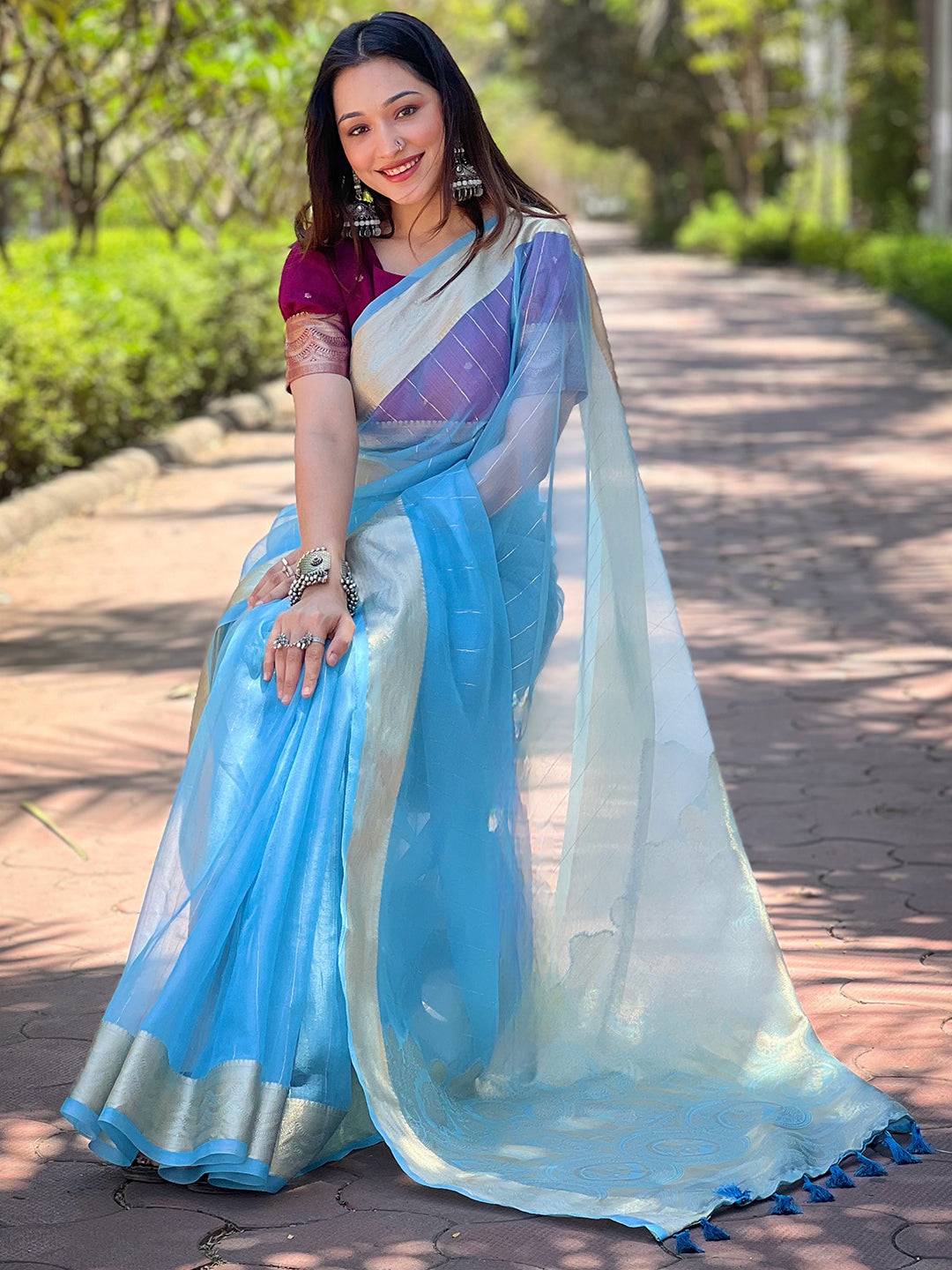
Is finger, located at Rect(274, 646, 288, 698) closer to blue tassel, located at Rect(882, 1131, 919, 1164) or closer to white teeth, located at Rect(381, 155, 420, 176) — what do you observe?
white teeth, located at Rect(381, 155, 420, 176)

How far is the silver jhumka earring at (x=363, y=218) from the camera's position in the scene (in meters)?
2.88

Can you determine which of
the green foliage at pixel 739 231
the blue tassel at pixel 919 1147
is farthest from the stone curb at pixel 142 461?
the green foliage at pixel 739 231

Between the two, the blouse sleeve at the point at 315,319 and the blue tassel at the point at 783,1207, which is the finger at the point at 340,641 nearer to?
the blouse sleeve at the point at 315,319

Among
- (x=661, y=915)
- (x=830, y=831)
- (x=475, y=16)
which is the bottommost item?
(x=830, y=831)

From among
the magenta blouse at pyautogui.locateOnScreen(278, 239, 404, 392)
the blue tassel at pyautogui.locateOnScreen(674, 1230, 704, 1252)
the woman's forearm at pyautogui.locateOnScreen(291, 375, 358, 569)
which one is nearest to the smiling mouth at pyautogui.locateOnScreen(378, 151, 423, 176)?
the magenta blouse at pyautogui.locateOnScreen(278, 239, 404, 392)

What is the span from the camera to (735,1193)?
258 centimetres

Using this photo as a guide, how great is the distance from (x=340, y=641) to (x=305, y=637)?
53 mm

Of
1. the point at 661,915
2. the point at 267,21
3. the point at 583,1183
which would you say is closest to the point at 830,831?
the point at 661,915

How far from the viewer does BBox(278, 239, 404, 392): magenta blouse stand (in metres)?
2.88

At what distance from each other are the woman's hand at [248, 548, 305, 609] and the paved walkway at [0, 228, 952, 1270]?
88 cm

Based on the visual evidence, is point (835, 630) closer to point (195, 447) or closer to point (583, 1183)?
point (583, 1183)

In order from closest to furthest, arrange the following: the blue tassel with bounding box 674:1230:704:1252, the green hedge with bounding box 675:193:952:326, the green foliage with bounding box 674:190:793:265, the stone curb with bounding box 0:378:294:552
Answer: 1. the blue tassel with bounding box 674:1230:704:1252
2. the stone curb with bounding box 0:378:294:552
3. the green hedge with bounding box 675:193:952:326
4. the green foliage with bounding box 674:190:793:265

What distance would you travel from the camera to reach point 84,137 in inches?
524

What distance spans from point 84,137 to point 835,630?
8593 millimetres
